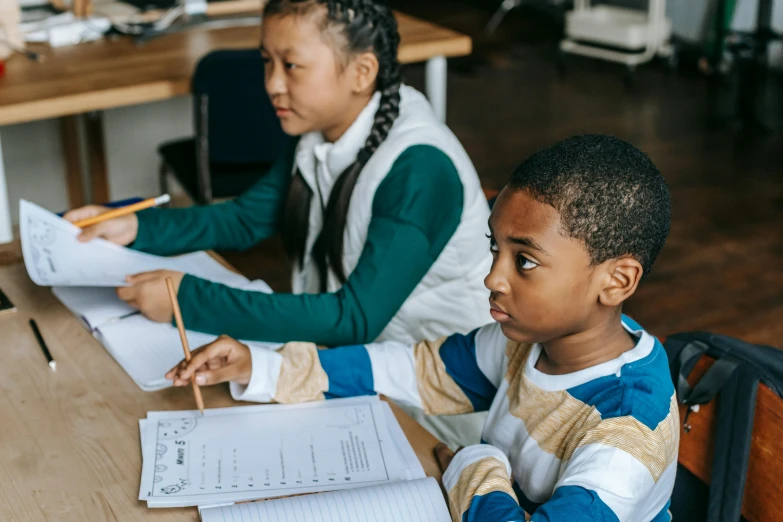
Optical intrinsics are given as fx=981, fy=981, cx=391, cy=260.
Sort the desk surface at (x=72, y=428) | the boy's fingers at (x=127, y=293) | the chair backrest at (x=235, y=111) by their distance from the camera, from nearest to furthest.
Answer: the desk surface at (x=72, y=428)
the boy's fingers at (x=127, y=293)
the chair backrest at (x=235, y=111)

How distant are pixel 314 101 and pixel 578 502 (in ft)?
2.83

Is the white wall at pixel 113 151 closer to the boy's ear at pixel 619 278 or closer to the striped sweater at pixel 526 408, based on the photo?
the striped sweater at pixel 526 408

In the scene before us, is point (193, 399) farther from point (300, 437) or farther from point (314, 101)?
point (314, 101)

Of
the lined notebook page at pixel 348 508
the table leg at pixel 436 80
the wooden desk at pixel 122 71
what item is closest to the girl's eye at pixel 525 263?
the lined notebook page at pixel 348 508

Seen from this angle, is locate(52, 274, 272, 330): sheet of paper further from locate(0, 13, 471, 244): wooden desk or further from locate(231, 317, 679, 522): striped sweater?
locate(0, 13, 471, 244): wooden desk

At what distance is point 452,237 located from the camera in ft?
5.16

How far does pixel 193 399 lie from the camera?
3.97 feet

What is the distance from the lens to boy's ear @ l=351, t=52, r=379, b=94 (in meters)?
1.56

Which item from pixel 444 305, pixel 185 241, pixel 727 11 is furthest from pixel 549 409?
pixel 727 11

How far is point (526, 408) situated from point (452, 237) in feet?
1.68

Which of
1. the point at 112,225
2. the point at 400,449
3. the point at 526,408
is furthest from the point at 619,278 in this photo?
the point at 112,225

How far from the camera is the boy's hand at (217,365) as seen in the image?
1174 mm

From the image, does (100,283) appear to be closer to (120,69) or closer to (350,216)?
(350,216)

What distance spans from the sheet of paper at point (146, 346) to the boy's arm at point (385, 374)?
12 cm
